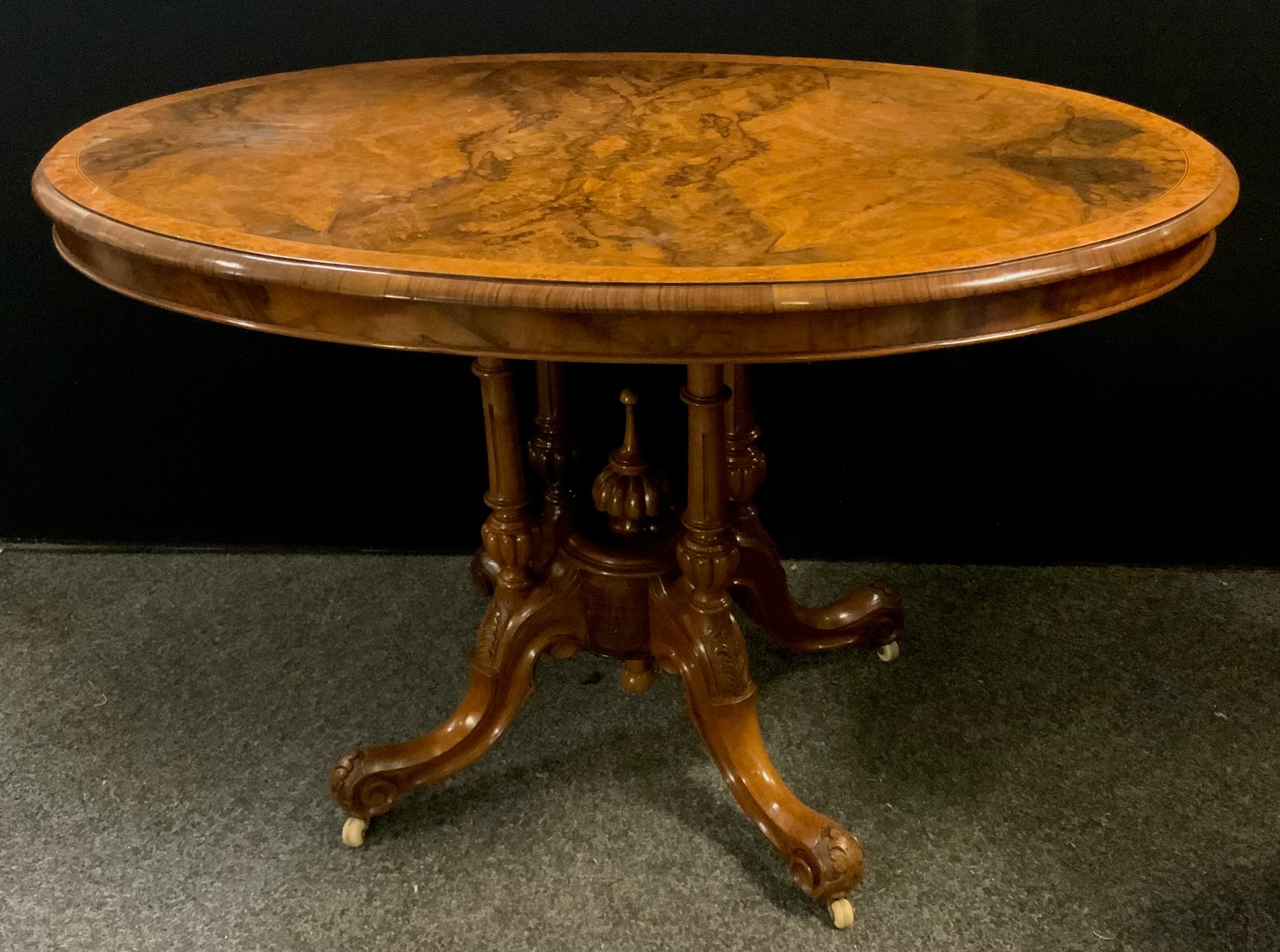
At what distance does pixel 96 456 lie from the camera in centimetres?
190

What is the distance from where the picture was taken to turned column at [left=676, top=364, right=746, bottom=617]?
1.13 m

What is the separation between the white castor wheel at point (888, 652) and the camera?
1.64 m

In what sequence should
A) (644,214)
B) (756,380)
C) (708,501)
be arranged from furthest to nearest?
(756,380), (708,501), (644,214)

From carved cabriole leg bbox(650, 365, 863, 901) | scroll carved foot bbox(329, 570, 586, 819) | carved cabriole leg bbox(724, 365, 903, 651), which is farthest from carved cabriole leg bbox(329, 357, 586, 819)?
carved cabriole leg bbox(724, 365, 903, 651)

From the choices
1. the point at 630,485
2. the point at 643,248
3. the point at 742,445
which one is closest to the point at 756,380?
the point at 742,445

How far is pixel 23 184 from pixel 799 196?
1.29 meters

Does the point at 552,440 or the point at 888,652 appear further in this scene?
the point at 888,652

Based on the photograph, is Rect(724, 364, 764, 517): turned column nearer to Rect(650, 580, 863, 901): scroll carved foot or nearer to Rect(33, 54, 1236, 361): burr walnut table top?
Rect(650, 580, 863, 901): scroll carved foot

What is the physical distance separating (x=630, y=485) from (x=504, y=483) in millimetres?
162

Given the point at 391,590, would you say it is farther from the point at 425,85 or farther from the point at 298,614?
the point at 425,85

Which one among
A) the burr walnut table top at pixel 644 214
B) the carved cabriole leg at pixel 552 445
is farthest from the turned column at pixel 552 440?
the burr walnut table top at pixel 644 214

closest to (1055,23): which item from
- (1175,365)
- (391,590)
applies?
(1175,365)

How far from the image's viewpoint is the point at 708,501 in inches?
47.5

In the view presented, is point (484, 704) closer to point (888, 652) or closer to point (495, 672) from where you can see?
point (495, 672)
